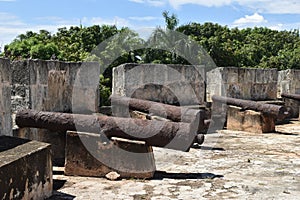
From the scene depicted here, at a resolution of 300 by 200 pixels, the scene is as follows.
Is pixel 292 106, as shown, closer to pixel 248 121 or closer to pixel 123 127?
pixel 248 121

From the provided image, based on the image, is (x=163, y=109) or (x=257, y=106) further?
(x=257, y=106)

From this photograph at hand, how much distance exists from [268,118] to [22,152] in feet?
21.8

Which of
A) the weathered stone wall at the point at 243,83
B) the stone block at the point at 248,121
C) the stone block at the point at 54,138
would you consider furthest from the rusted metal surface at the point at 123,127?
the weathered stone wall at the point at 243,83

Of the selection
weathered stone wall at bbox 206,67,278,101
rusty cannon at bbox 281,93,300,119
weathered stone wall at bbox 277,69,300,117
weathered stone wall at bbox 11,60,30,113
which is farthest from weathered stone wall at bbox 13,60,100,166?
weathered stone wall at bbox 277,69,300,117

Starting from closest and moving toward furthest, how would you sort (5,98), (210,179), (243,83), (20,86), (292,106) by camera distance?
(5,98) < (210,179) < (20,86) < (243,83) < (292,106)

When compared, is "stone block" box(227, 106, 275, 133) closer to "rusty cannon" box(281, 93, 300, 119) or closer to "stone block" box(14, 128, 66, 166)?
"rusty cannon" box(281, 93, 300, 119)

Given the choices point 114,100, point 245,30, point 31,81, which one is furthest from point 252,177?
point 245,30

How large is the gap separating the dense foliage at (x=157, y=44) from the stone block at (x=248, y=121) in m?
3.73

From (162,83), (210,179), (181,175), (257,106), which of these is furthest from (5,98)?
(257,106)

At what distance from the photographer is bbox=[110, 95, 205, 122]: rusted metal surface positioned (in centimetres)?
585

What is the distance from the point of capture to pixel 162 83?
8867 millimetres

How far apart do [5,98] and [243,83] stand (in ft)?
23.8

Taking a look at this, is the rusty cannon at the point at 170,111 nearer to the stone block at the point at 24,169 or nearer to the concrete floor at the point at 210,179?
the concrete floor at the point at 210,179

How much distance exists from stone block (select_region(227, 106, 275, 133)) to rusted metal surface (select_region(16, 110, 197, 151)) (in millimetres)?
4461
